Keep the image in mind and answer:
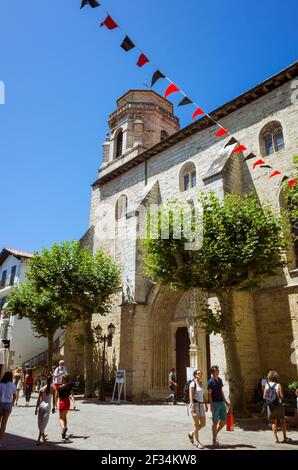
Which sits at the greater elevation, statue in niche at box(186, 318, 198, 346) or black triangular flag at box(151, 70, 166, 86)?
black triangular flag at box(151, 70, 166, 86)

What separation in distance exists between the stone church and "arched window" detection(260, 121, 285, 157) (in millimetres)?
42

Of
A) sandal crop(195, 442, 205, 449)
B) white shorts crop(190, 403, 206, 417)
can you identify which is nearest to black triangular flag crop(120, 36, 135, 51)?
white shorts crop(190, 403, 206, 417)

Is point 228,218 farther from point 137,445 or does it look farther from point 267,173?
point 137,445

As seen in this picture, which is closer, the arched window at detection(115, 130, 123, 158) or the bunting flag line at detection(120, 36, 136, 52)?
the bunting flag line at detection(120, 36, 136, 52)

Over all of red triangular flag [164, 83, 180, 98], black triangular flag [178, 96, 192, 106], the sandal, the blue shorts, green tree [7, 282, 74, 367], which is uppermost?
red triangular flag [164, 83, 180, 98]

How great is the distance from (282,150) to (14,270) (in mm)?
24357

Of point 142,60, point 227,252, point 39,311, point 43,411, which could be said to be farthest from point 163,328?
point 142,60

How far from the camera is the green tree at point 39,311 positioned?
19.8m

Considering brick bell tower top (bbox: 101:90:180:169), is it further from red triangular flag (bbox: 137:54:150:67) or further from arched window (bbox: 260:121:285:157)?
red triangular flag (bbox: 137:54:150:67)

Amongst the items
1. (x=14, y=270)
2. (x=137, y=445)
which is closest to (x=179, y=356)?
(x=137, y=445)

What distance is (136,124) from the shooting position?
2456 cm

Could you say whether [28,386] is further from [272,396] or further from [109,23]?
[109,23]

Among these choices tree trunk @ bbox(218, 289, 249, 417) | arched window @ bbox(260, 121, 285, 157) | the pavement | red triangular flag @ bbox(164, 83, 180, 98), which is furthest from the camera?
arched window @ bbox(260, 121, 285, 157)

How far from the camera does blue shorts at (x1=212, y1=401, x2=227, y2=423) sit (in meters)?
6.88
